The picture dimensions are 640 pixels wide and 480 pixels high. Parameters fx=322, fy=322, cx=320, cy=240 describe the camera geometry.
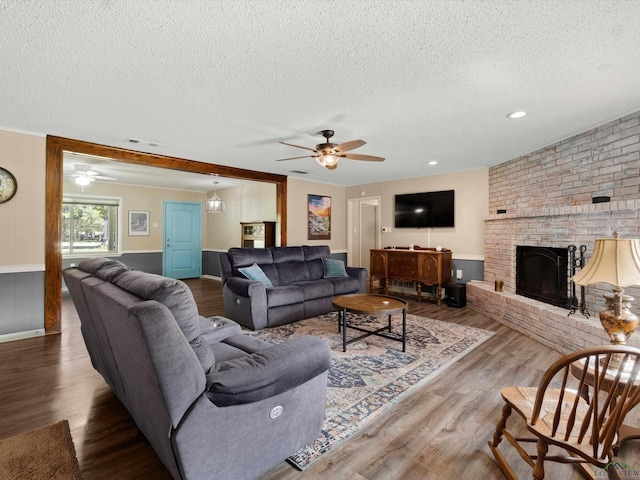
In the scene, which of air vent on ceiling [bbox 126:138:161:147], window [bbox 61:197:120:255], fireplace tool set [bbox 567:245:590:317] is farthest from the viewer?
window [bbox 61:197:120:255]

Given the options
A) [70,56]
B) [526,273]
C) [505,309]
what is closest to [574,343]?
[505,309]

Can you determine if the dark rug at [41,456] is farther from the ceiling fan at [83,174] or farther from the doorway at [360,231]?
the doorway at [360,231]

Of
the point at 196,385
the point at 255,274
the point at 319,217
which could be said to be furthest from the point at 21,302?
the point at 319,217

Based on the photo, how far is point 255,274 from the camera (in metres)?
4.39

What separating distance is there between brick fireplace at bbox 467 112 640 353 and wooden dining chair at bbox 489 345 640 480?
1.74 metres

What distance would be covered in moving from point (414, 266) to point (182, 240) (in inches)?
226

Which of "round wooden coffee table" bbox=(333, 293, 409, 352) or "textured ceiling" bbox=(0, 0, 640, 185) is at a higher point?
"textured ceiling" bbox=(0, 0, 640, 185)

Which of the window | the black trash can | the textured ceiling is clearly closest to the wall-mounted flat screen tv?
the black trash can

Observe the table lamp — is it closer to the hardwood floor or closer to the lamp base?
the lamp base

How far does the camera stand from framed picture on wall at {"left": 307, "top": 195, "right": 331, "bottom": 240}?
22.6ft

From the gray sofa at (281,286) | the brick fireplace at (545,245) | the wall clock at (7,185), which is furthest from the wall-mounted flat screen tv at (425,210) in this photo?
the wall clock at (7,185)

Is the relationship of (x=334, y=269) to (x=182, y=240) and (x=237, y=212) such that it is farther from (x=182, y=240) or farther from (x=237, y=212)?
(x=182, y=240)

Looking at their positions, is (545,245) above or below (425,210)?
below

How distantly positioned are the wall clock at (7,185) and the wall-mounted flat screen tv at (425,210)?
5.77m
